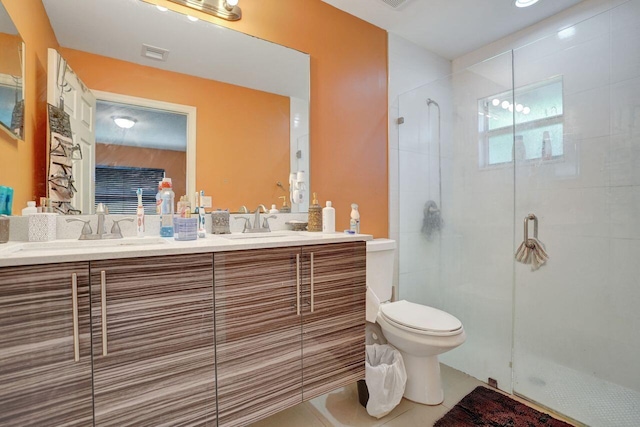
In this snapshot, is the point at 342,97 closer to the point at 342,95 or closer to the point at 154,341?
the point at 342,95

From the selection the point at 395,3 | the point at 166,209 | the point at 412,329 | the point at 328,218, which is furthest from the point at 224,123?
the point at 412,329

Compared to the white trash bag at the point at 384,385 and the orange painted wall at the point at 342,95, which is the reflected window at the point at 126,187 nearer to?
the orange painted wall at the point at 342,95

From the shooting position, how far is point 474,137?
2332mm

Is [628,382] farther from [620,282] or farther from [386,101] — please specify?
[386,101]

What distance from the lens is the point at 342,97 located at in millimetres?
2139

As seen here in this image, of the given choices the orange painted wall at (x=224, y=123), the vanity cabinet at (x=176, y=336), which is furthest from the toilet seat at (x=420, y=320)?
the orange painted wall at (x=224, y=123)

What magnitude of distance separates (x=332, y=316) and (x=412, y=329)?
46 cm

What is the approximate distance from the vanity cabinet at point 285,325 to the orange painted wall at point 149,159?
2.11 ft

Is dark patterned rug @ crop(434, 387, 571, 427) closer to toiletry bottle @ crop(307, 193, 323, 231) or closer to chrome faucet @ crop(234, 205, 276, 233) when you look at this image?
toiletry bottle @ crop(307, 193, 323, 231)

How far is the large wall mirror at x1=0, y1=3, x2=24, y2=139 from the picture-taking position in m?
1.13

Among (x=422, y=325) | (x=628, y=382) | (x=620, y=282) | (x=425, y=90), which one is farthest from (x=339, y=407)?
(x=425, y=90)

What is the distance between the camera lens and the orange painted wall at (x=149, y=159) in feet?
4.68

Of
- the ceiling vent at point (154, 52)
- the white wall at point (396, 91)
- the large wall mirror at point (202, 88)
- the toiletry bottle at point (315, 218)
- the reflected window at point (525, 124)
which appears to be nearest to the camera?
the large wall mirror at point (202, 88)

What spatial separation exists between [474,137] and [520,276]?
1.04 metres
